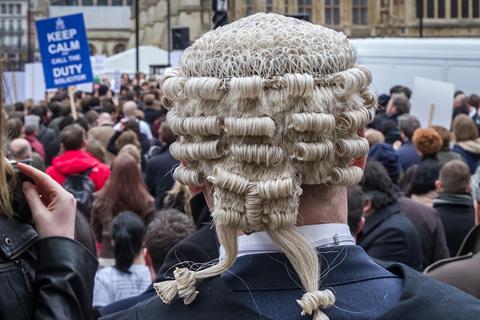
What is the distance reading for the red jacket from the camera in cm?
825

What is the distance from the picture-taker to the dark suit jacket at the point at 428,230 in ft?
20.7

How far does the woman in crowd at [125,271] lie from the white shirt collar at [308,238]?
130 inches

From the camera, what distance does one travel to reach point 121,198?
726cm

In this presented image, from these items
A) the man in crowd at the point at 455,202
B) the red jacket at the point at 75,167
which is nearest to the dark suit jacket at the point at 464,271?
the man in crowd at the point at 455,202

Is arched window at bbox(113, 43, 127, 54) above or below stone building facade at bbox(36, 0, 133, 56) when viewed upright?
below

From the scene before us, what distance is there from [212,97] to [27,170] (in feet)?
2.00

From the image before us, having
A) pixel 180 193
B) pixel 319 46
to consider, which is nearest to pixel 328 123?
pixel 319 46

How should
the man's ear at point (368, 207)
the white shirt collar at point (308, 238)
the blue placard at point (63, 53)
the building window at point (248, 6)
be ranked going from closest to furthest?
the white shirt collar at point (308, 238) < the man's ear at point (368, 207) < the blue placard at point (63, 53) < the building window at point (248, 6)

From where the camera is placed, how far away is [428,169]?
764cm

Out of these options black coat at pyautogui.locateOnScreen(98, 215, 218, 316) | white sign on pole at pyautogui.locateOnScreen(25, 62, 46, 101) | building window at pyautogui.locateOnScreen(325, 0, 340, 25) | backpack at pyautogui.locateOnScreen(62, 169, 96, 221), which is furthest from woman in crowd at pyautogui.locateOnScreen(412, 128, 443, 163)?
building window at pyautogui.locateOnScreen(325, 0, 340, 25)

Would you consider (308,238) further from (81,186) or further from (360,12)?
(360,12)

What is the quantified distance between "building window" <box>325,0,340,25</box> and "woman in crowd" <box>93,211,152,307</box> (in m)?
41.2

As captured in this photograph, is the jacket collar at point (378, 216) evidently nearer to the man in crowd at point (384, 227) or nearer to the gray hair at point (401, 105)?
the man in crowd at point (384, 227)

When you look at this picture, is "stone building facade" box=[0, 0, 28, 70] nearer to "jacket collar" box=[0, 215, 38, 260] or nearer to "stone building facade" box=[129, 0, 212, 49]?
"stone building facade" box=[129, 0, 212, 49]
